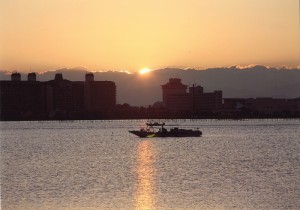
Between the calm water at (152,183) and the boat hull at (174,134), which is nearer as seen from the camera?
the calm water at (152,183)

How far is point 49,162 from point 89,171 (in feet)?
44.1

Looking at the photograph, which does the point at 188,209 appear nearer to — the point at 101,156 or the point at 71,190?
the point at 71,190

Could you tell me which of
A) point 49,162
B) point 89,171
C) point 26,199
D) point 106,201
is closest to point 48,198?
point 26,199

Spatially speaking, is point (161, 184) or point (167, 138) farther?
point (167, 138)

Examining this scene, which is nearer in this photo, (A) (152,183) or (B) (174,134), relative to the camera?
(A) (152,183)

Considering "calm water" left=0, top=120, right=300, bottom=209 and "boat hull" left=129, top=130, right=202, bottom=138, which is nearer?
"calm water" left=0, top=120, right=300, bottom=209

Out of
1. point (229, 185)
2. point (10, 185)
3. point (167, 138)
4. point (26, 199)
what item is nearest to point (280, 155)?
point (229, 185)

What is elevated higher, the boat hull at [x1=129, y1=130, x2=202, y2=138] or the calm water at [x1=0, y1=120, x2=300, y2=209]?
the boat hull at [x1=129, y1=130, x2=202, y2=138]

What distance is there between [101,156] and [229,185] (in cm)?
3634

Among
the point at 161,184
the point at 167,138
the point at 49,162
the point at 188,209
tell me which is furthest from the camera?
the point at 167,138

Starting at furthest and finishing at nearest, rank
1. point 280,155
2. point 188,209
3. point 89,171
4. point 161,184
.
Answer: point 280,155 < point 89,171 < point 161,184 < point 188,209

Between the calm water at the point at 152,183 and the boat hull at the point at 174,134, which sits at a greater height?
the boat hull at the point at 174,134

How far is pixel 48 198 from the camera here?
40875 mm

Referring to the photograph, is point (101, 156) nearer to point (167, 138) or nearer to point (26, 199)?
point (26, 199)
